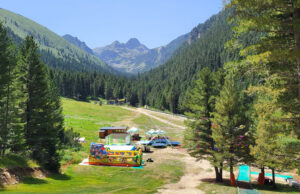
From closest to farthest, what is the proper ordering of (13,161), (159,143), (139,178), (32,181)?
1. (32,181)
2. (13,161)
3. (139,178)
4. (159,143)

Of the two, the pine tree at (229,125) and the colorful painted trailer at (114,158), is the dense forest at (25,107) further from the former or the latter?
the pine tree at (229,125)

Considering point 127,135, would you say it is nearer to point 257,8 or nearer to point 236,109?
point 236,109

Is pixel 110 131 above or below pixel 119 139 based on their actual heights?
above

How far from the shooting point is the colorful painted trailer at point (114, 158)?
1425 inches

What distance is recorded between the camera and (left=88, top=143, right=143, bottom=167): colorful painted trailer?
36.2 metres

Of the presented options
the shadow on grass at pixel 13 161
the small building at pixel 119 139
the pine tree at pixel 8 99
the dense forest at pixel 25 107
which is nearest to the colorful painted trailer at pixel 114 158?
the dense forest at pixel 25 107

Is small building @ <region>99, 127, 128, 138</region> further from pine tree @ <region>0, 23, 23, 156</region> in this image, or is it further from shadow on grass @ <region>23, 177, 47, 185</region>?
shadow on grass @ <region>23, 177, 47, 185</region>

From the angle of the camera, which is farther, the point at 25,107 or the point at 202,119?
the point at 202,119

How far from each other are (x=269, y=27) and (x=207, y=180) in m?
22.7

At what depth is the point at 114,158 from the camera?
36.8 m

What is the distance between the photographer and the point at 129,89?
15588 cm

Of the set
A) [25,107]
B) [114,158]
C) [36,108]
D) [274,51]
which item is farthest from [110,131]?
[274,51]

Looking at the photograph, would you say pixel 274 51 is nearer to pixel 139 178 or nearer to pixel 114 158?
pixel 139 178

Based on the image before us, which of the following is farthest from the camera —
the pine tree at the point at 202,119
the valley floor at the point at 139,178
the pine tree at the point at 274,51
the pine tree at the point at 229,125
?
the pine tree at the point at 202,119
